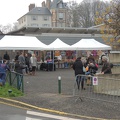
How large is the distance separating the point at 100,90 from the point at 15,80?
175 inches

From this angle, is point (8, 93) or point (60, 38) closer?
point (8, 93)

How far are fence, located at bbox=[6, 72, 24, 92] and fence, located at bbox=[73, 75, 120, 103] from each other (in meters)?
2.96

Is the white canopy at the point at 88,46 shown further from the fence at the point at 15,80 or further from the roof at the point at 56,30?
the fence at the point at 15,80

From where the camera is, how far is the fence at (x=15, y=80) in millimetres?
12328

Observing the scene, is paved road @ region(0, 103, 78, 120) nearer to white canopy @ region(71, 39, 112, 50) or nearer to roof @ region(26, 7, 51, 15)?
white canopy @ region(71, 39, 112, 50)

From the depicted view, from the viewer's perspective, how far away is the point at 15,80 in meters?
12.9

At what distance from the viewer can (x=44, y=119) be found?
8.18m

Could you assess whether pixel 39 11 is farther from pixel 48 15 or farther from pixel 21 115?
pixel 21 115

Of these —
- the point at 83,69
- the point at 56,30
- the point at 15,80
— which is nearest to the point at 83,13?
the point at 56,30

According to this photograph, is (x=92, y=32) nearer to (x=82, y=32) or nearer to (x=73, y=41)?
(x=82, y=32)

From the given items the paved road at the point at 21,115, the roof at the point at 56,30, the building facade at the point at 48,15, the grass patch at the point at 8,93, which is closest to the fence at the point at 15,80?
the grass patch at the point at 8,93

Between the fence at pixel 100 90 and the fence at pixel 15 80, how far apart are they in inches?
117

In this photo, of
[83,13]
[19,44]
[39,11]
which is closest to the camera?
[19,44]

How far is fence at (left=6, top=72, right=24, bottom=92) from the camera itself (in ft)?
40.4
